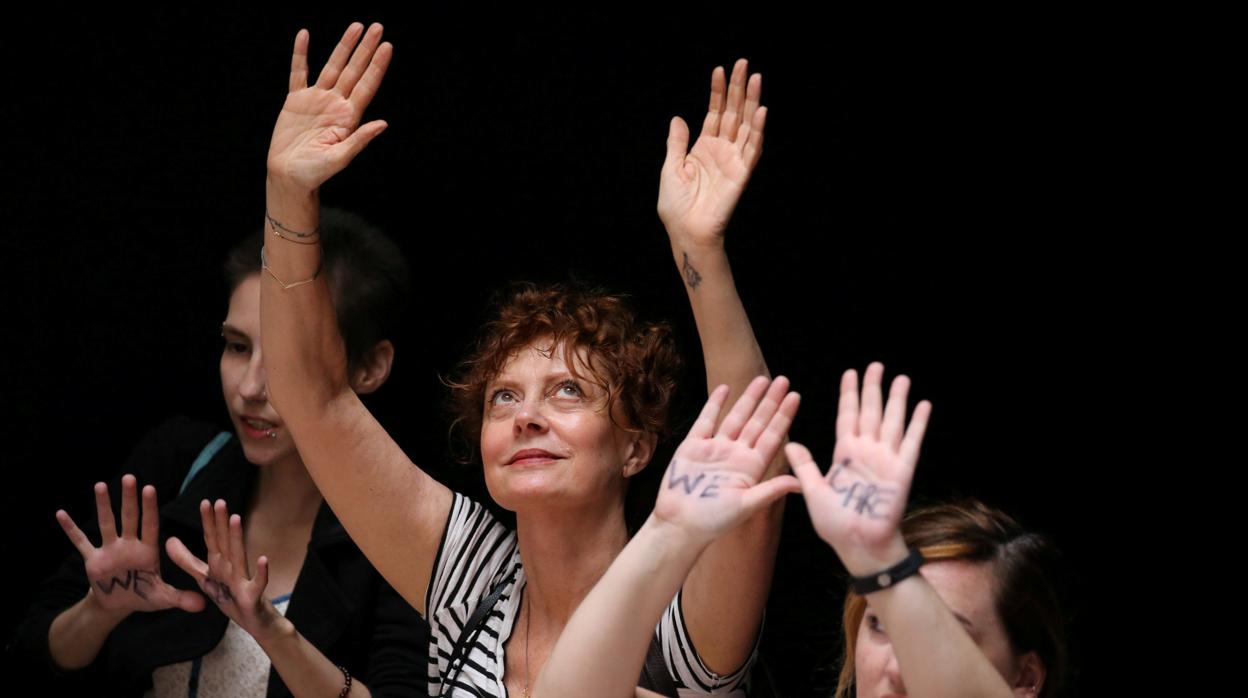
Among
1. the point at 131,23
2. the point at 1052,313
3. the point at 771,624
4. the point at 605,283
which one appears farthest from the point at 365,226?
the point at 1052,313

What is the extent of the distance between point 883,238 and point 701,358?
1.62 feet

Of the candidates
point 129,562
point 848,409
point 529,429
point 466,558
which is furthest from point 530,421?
point 129,562

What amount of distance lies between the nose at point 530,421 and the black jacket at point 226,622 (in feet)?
1.84

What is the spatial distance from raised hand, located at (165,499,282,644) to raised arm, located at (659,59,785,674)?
2.18ft

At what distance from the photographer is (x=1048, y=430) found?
286cm

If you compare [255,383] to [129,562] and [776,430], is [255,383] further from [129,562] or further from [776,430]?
[776,430]

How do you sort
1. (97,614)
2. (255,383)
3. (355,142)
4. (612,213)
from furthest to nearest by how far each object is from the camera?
(612,213) < (255,383) < (97,614) < (355,142)

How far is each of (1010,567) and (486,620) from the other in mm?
806

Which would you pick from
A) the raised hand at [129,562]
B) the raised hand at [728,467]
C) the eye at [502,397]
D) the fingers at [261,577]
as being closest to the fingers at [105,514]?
the raised hand at [129,562]

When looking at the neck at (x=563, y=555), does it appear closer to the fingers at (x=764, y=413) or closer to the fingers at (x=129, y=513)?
the fingers at (x=764, y=413)

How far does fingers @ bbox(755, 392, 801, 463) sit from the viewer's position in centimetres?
201

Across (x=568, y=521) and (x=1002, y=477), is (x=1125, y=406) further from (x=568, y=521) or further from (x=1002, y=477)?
(x=568, y=521)

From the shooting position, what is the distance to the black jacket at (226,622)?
2.75m

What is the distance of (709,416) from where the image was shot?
2045 millimetres
